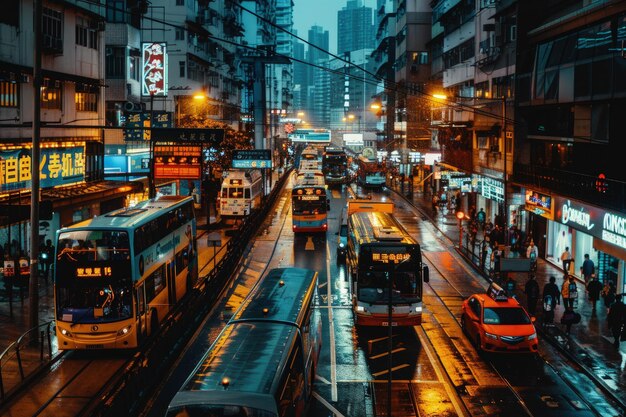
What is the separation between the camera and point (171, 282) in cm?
2695

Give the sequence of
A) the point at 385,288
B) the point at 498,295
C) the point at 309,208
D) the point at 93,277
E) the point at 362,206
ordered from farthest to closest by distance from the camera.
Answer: the point at 309,208 < the point at 362,206 < the point at 385,288 < the point at 498,295 < the point at 93,277

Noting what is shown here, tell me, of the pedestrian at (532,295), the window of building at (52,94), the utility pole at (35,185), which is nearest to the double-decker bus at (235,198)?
the window of building at (52,94)

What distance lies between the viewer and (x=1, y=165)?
29797 millimetres

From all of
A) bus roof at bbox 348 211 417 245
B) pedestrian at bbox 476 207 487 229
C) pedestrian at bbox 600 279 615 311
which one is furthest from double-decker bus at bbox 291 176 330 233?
pedestrian at bbox 600 279 615 311

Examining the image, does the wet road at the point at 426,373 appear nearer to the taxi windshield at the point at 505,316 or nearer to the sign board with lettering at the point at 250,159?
the taxi windshield at the point at 505,316

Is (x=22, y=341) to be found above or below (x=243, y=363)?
below

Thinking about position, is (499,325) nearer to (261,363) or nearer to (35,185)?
(261,363)

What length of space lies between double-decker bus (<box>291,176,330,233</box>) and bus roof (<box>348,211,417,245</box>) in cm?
1562

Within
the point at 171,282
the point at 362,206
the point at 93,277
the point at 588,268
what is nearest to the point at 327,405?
the point at 93,277

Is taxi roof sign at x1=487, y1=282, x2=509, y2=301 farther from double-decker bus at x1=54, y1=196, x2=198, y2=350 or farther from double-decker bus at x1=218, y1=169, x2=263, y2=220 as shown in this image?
double-decker bus at x1=218, y1=169, x2=263, y2=220

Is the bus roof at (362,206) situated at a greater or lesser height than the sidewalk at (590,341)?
greater

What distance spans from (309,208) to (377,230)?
2193 centimetres

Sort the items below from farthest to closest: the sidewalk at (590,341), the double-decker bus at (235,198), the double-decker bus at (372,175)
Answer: the double-decker bus at (372,175) → the double-decker bus at (235,198) → the sidewalk at (590,341)

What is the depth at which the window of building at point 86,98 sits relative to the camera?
1503 inches
